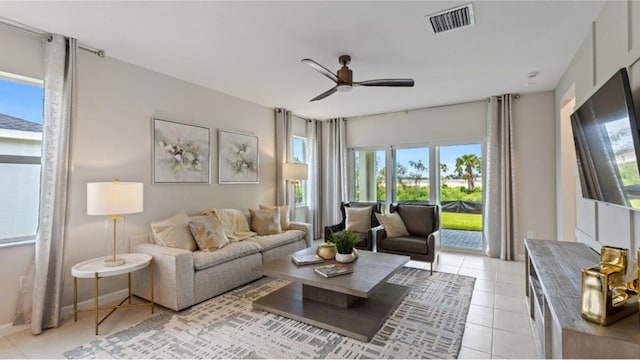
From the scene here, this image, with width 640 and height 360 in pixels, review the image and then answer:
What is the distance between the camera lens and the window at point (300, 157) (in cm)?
594

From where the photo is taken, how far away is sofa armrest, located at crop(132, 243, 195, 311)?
8.93 feet

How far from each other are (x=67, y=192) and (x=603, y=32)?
465cm

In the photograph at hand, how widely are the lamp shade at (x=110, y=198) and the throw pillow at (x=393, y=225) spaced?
3.13 meters

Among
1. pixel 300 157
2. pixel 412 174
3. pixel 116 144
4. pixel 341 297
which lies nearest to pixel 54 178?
pixel 116 144

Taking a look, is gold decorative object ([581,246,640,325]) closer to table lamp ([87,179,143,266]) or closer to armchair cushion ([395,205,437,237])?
armchair cushion ([395,205,437,237])

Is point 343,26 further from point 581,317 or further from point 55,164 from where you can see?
point 55,164

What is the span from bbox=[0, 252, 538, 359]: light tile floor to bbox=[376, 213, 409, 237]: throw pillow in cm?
118

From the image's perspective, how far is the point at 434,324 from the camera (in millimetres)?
2504

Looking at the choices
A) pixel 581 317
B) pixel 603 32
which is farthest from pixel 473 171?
pixel 581 317

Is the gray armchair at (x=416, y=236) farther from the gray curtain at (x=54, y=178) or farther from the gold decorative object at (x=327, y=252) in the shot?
the gray curtain at (x=54, y=178)

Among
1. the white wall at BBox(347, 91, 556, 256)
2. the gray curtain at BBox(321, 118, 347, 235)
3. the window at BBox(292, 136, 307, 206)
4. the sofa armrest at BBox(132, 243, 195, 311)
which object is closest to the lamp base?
the sofa armrest at BBox(132, 243, 195, 311)

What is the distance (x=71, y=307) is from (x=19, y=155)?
4.80ft

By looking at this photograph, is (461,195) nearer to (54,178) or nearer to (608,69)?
(608,69)

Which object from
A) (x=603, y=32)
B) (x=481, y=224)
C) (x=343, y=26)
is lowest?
(x=481, y=224)
